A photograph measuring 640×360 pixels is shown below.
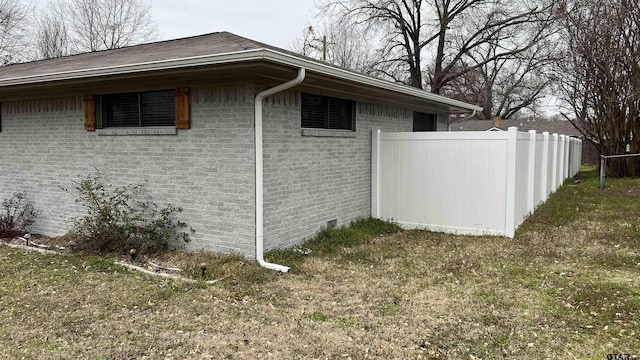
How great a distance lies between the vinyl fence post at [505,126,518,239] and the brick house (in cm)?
178

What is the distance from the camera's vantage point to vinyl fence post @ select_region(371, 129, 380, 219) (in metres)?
8.14

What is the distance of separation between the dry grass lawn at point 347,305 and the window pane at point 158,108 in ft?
5.96

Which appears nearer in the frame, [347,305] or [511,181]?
[347,305]

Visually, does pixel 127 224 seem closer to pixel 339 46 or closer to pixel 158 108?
pixel 158 108

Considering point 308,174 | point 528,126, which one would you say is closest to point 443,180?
point 308,174

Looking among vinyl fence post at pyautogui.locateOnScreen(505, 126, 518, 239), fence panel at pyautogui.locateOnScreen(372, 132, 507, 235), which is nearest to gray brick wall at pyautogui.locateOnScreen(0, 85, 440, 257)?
fence panel at pyautogui.locateOnScreen(372, 132, 507, 235)

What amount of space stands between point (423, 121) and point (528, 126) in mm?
30617

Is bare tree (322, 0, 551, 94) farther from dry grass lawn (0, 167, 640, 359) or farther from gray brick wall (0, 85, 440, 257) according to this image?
dry grass lawn (0, 167, 640, 359)

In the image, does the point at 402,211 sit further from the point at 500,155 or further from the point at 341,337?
the point at 341,337

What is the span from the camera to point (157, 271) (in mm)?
5445

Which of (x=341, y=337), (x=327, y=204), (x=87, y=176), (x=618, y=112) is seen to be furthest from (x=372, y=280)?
(x=618, y=112)

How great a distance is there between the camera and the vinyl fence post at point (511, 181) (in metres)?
6.95

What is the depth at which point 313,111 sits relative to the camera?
6781 mm

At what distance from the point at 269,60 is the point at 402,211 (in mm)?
4206
